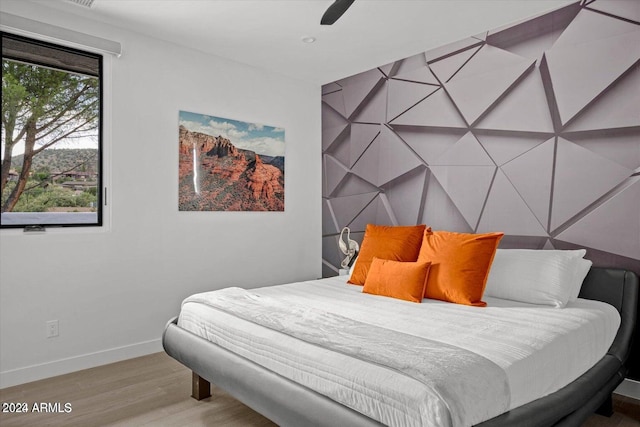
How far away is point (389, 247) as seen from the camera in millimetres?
3322

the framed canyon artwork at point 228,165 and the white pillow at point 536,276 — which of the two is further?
the framed canyon artwork at point 228,165

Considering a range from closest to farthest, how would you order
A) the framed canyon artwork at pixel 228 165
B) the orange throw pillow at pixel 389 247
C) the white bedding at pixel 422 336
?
the white bedding at pixel 422 336
the orange throw pillow at pixel 389 247
the framed canyon artwork at pixel 228 165

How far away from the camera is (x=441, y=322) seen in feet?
7.32

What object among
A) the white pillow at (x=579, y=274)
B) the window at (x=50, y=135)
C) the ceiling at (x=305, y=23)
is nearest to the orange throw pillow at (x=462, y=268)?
the white pillow at (x=579, y=274)

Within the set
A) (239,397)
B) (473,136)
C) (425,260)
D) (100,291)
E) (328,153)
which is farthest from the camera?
(328,153)

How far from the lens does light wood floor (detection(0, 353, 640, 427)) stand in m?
2.38

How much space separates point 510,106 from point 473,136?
1.17 ft

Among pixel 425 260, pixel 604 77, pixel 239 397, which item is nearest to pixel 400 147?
pixel 425 260

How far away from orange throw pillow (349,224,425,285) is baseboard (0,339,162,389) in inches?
68.9

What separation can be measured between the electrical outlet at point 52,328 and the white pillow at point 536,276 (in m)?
2.98

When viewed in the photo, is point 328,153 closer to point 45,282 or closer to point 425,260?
point 425,260

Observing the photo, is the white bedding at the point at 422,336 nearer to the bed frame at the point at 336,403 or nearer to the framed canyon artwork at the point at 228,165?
the bed frame at the point at 336,403

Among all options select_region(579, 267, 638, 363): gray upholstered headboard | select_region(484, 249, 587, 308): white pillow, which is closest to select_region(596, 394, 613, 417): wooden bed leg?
select_region(579, 267, 638, 363): gray upholstered headboard

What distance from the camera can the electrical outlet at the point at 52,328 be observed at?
9.93 feet
